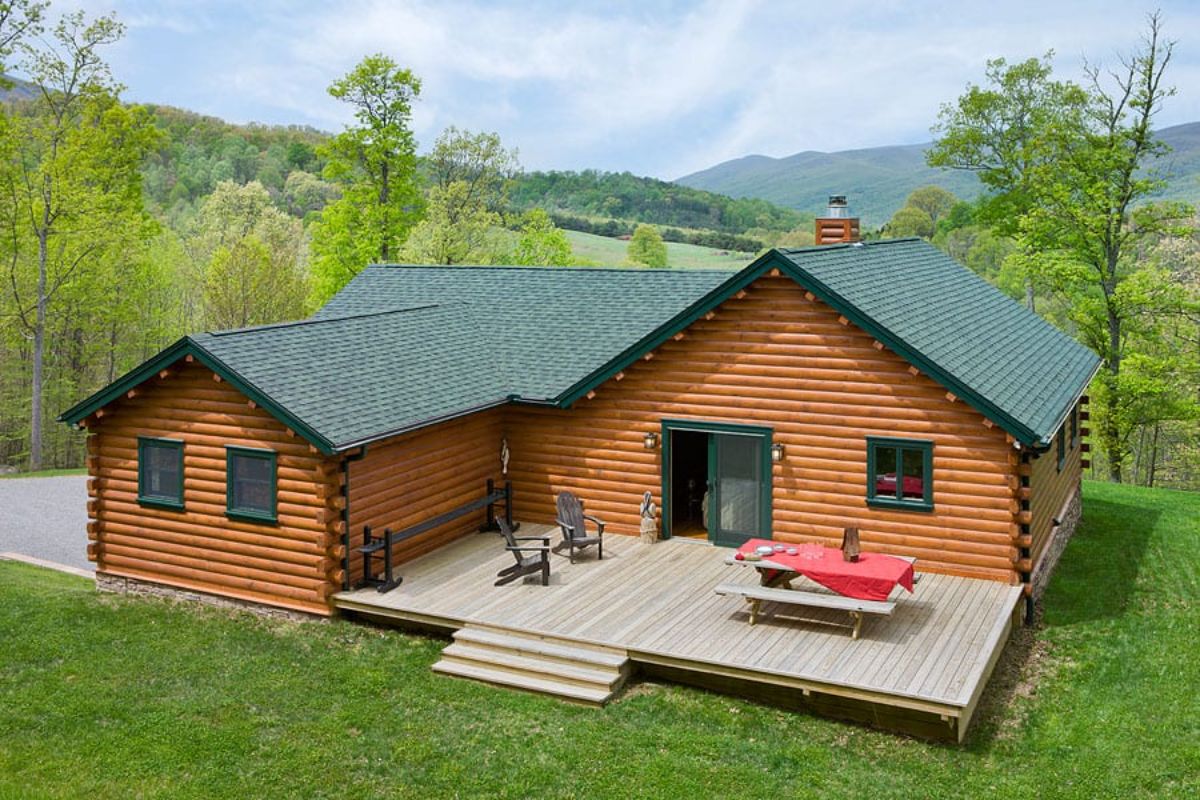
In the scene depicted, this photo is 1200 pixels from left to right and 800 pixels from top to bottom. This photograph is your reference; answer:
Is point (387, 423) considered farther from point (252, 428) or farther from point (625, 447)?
point (625, 447)

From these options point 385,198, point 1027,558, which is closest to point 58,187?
point 385,198

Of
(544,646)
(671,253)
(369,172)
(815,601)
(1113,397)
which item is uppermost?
(671,253)

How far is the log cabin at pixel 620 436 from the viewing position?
1386cm

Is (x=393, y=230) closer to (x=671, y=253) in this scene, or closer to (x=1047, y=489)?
(x=1047, y=489)

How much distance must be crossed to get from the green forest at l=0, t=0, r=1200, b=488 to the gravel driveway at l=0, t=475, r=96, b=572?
6348 mm

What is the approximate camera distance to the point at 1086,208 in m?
28.3

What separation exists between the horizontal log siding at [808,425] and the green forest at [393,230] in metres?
15.8

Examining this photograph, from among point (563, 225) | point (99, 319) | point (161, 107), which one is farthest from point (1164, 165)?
point (161, 107)

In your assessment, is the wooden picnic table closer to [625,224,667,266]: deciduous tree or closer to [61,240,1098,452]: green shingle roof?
[61,240,1098,452]: green shingle roof

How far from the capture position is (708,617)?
1292cm

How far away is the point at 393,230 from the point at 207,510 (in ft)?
81.5

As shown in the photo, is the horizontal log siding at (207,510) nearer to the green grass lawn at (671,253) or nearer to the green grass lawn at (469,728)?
the green grass lawn at (469,728)

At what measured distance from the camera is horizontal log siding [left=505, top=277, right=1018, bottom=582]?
1400 cm

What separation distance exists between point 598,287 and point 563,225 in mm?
65344
